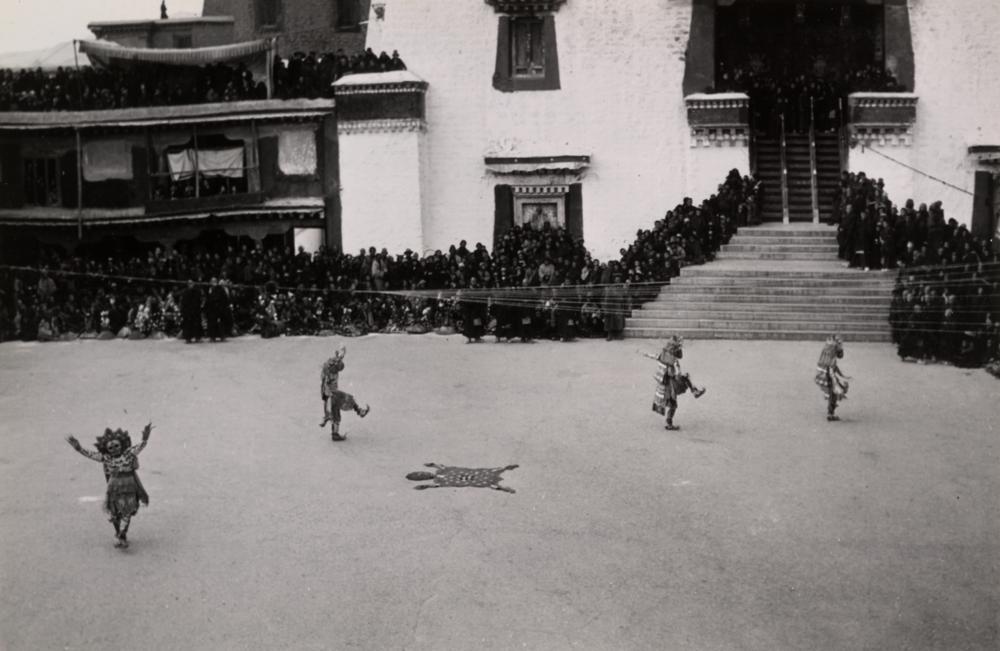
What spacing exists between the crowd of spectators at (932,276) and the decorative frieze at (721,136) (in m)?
4.38

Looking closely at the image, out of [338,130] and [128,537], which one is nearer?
[128,537]

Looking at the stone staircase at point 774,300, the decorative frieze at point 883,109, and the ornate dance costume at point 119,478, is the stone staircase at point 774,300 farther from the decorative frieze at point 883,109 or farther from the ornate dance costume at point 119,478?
the ornate dance costume at point 119,478

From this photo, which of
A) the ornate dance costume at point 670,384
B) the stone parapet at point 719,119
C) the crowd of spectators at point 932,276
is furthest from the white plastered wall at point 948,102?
the ornate dance costume at point 670,384

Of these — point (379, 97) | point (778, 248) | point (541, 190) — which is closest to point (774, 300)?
point (778, 248)

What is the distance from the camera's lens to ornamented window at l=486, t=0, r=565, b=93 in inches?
938

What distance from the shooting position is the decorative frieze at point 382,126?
2375 cm

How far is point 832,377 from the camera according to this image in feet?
43.8

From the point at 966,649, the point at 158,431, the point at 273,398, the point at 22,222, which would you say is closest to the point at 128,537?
Result: the point at 158,431

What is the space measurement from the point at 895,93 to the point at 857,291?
710 cm

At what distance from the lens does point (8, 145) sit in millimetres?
24984

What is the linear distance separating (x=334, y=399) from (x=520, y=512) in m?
3.30

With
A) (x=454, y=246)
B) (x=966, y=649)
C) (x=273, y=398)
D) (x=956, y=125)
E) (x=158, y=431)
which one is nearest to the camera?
(x=966, y=649)

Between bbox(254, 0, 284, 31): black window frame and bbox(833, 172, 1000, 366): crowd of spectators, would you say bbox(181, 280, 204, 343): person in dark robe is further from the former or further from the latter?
bbox(254, 0, 284, 31): black window frame

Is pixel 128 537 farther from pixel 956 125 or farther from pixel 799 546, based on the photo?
pixel 956 125
